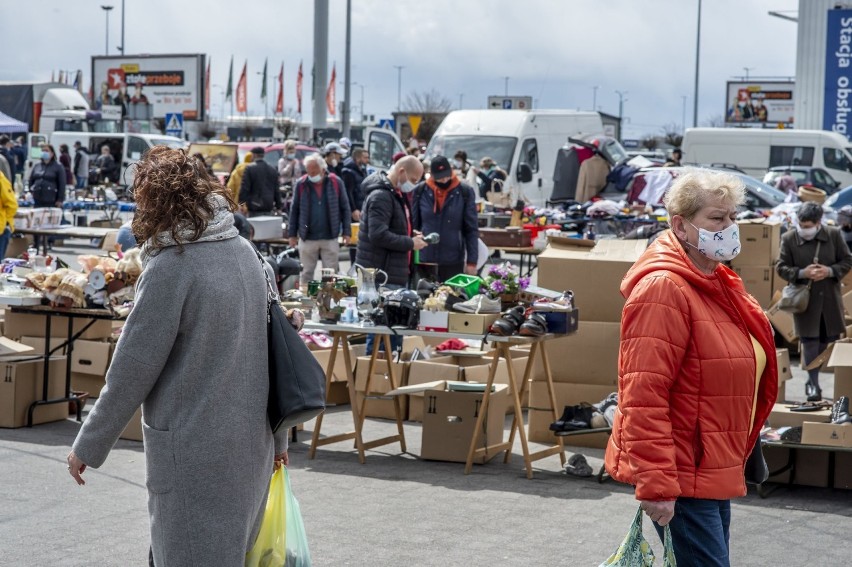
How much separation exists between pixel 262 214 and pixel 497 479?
11.4 m

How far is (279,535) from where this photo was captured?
3867 mm

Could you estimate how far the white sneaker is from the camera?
769cm

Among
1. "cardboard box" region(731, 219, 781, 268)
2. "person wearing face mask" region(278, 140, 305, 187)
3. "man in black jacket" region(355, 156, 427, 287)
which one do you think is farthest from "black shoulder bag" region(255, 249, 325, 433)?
"person wearing face mask" region(278, 140, 305, 187)

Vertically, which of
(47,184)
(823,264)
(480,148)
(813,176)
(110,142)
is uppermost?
(110,142)

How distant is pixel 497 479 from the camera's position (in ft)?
24.7

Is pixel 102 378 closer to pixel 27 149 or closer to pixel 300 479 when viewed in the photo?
pixel 300 479

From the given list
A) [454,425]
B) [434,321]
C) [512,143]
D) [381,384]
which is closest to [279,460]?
[434,321]

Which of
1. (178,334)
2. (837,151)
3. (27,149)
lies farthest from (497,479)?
(27,149)

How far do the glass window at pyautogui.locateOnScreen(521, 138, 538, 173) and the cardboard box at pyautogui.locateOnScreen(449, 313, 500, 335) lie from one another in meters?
17.4

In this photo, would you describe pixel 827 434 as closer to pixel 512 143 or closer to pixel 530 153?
pixel 512 143

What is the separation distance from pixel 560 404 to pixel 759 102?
78.7m

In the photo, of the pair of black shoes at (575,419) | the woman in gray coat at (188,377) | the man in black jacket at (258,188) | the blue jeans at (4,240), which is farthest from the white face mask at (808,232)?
the man in black jacket at (258,188)

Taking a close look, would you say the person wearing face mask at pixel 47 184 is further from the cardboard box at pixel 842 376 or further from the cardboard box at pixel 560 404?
the cardboard box at pixel 842 376

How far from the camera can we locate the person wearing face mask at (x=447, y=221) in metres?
11.0
